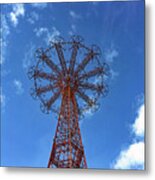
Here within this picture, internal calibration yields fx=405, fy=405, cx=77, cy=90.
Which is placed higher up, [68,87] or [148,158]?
[68,87]

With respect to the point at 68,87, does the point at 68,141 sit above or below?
below

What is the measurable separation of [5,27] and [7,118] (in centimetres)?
44

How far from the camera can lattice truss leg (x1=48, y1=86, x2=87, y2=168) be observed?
190 centimetres

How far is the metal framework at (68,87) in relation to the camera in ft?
6.25

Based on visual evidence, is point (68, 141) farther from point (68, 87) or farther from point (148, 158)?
point (148, 158)

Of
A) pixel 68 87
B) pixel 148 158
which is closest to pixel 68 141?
pixel 68 87

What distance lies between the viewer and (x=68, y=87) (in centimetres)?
193

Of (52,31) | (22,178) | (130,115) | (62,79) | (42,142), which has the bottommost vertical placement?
(22,178)

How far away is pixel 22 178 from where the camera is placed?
1.96 meters

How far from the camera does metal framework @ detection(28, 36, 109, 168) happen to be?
1.91 metres

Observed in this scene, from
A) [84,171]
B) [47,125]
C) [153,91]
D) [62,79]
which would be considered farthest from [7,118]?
[153,91]

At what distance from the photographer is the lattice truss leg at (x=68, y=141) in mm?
1900

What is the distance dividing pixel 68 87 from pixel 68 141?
0.26 meters

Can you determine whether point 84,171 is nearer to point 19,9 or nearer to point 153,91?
point 153,91
